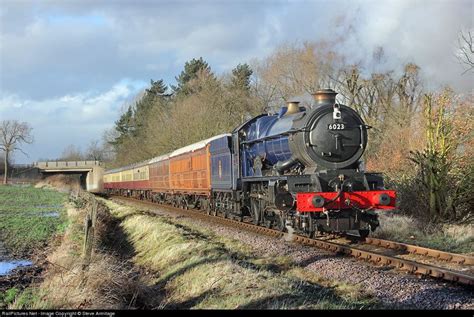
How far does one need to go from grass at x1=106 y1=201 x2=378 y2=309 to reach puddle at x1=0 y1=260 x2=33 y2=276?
2.91 metres

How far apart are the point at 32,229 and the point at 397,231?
14.1 metres

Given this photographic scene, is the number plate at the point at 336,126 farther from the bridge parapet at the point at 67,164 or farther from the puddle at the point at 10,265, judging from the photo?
the bridge parapet at the point at 67,164

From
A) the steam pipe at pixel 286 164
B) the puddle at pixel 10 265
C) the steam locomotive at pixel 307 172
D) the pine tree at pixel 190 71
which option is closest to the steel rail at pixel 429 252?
the steam locomotive at pixel 307 172

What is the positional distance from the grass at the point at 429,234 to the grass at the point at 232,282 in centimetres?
420

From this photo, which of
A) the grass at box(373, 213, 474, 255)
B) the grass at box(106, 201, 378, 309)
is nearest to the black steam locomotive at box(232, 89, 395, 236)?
the grass at box(373, 213, 474, 255)

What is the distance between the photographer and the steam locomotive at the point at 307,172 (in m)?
12.3

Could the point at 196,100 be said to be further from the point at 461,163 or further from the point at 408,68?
the point at 461,163

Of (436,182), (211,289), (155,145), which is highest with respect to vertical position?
(155,145)

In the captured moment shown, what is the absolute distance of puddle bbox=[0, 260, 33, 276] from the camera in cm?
1205

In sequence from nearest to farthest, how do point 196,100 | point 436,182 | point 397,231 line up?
point 397,231 < point 436,182 < point 196,100

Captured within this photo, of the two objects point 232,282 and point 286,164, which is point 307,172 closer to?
point 286,164

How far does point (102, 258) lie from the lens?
10.7 meters

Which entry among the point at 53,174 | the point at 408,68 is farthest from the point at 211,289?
the point at 53,174

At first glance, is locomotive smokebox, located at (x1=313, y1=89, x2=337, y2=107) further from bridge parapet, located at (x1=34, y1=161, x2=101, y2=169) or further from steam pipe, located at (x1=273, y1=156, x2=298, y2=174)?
bridge parapet, located at (x1=34, y1=161, x2=101, y2=169)
